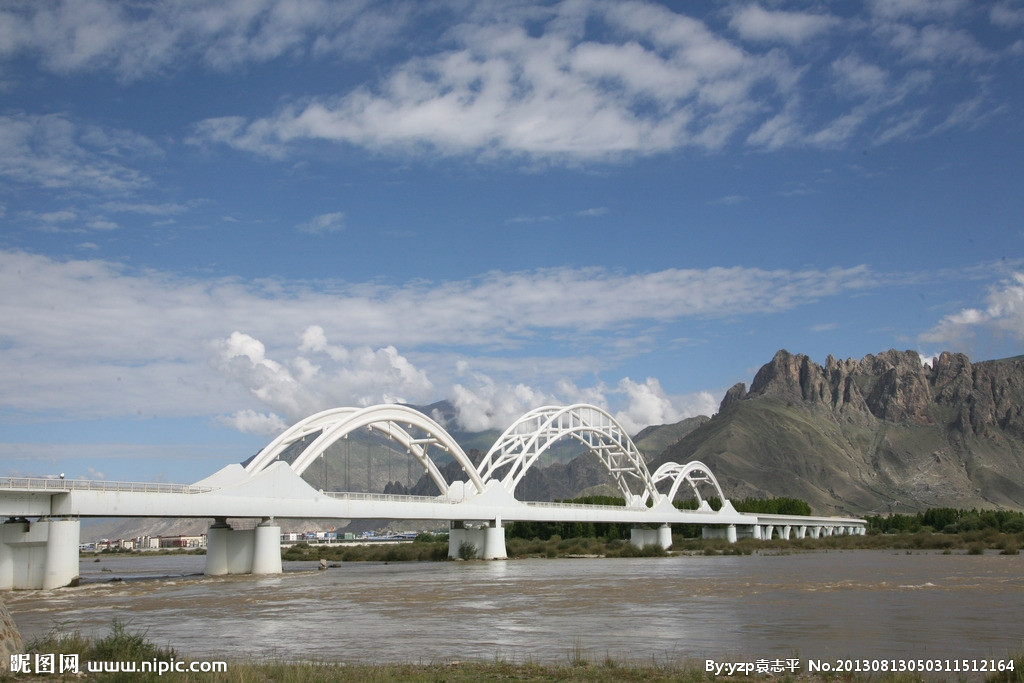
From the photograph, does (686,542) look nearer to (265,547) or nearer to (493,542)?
(493,542)

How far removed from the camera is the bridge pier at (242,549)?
53.2m

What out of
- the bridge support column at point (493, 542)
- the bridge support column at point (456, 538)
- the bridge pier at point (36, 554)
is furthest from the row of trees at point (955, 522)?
the bridge pier at point (36, 554)

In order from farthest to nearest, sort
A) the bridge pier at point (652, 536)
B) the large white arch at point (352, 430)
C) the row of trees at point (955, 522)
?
the row of trees at point (955, 522) < the bridge pier at point (652, 536) < the large white arch at point (352, 430)

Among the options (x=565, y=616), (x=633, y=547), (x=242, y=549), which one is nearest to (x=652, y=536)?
(x=633, y=547)

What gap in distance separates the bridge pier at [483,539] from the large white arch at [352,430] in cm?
394

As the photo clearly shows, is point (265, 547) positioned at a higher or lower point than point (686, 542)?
higher

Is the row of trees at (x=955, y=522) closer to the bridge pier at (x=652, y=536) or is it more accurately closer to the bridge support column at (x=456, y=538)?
the bridge pier at (x=652, y=536)

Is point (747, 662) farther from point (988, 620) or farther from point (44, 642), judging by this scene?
point (44, 642)

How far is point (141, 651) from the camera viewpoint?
16.3 meters

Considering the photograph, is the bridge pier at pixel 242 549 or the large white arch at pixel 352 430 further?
the large white arch at pixel 352 430

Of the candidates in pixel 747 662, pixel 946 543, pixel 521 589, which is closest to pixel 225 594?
pixel 521 589

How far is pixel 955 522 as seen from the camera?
468 ft

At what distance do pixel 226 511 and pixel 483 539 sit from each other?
35.2m

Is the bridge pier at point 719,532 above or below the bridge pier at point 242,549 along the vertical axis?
below
